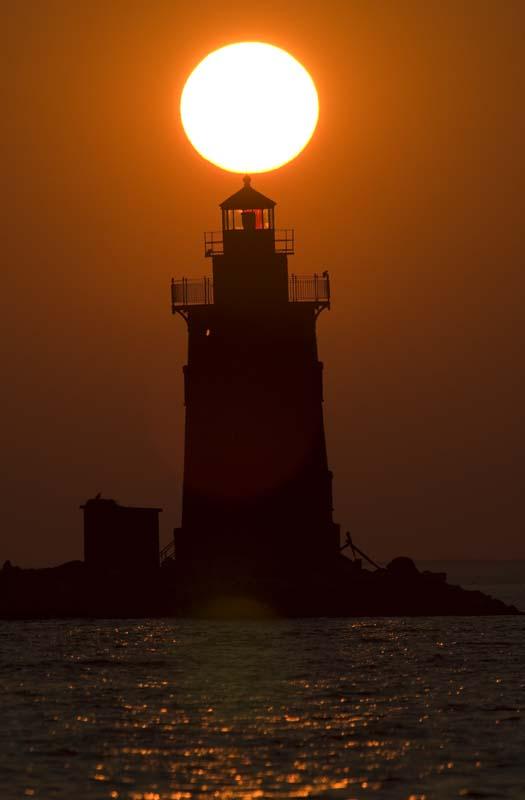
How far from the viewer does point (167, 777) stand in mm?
26266

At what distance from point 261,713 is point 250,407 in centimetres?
2239

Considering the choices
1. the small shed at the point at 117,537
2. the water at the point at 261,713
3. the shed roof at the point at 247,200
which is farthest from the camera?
the small shed at the point at 117,537

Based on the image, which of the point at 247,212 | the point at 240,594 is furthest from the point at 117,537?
the point at 247,212

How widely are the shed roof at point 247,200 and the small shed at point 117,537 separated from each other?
10.3m

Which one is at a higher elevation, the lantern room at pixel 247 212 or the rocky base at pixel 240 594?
the lantern room at pixel 247 212

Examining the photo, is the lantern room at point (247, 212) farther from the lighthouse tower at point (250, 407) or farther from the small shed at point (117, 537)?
the small shed at point (117, 537)

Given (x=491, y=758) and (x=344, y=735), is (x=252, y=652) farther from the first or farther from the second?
(x=491, y=758)

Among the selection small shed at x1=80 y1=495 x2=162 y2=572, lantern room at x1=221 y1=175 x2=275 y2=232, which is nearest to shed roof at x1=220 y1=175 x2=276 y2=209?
lantern room at x1=221 y1=175 x2=275 y2=232

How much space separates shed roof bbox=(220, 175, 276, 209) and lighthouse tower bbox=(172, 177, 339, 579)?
3 cm

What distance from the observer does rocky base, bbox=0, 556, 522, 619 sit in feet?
180

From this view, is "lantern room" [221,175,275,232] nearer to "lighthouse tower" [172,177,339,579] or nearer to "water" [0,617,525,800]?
"lighthouse tower" [172,177,339,579]

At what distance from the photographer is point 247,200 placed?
2153 inches

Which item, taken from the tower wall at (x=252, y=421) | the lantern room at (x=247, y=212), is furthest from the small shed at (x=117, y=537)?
the lantern room at (x=247, y=212)

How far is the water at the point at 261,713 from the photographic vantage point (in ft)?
85.4
